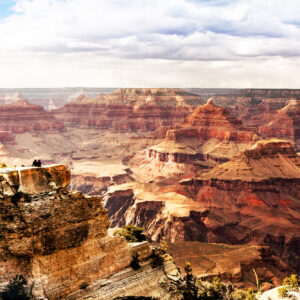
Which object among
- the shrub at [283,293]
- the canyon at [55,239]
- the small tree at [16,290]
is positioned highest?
the canyon at [55,239]

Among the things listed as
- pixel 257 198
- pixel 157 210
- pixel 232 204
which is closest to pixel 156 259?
pixel 157 210

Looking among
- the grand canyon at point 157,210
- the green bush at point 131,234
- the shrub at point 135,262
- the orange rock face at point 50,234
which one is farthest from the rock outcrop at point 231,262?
the orange rock face at point 50,234

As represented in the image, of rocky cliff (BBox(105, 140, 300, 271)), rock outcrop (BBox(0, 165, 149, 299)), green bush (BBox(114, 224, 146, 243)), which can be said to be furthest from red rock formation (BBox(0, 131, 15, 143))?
rock outcrop (BBox(0, 165, 149, 299))

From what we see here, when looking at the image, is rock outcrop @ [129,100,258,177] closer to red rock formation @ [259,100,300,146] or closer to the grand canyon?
the grand canyon

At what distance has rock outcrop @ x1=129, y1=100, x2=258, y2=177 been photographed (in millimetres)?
149125

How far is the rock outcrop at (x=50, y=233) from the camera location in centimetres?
2291

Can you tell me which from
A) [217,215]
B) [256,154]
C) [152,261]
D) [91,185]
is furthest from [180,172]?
[152,261]

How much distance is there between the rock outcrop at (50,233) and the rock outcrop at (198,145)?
11446cm

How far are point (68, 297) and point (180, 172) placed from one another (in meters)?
120

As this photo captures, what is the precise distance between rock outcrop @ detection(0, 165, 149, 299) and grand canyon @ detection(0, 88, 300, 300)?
0.05m

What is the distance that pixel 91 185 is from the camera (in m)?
139

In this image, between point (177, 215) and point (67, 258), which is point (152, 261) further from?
point (177, 215)

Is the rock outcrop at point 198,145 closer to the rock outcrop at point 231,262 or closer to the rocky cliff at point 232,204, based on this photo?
the rocky cliff at point 232,204

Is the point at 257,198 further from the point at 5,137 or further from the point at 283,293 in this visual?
the point at 5,137
